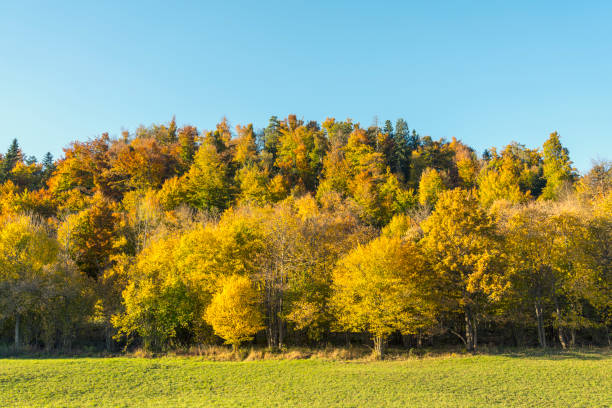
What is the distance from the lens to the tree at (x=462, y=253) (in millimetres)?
28641

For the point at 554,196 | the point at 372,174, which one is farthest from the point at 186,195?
the point at 554,196

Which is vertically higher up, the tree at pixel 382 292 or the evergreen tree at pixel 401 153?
the evergreen tree at pixel 401 153

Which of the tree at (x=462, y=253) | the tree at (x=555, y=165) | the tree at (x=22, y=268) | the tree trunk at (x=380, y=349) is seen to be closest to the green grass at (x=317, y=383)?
the tree trunk at (x=380, y=349)

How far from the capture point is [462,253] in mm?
29484

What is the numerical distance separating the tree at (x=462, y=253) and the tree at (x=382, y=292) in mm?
1999

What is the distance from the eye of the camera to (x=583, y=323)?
2936cm

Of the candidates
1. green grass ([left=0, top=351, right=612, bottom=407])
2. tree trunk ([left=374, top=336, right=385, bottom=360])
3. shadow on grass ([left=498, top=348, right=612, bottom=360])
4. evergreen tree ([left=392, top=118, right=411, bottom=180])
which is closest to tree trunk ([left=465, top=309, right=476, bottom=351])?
shadow on grass ([left=498, top=348, right=612, bottom=360])

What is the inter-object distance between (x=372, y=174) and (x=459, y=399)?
59383 mm

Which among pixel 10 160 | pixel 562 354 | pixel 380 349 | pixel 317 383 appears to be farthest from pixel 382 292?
pixel 10 160

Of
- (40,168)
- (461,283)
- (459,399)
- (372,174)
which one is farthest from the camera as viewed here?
(40,168)

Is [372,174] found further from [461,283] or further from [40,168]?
[40,168]

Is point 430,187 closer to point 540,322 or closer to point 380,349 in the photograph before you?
point 540,322

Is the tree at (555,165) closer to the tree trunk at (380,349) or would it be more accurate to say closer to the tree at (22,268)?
the tree trunk at (380,349)

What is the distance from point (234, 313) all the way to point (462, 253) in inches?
810
